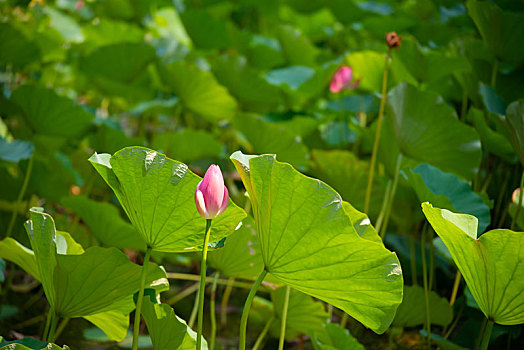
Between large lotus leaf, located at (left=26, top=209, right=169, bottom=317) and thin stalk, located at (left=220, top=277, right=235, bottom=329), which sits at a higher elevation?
large lotus leaf, located at (left=26, top=209, right=169, bottom=317)

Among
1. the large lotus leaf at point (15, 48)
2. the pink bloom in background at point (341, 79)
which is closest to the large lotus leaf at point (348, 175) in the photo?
the pink bloom in background at point (341, 79)

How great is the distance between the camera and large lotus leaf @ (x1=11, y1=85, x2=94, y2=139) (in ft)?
3.97

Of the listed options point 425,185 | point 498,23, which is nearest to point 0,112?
point 425,185

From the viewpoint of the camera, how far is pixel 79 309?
2.26 ft

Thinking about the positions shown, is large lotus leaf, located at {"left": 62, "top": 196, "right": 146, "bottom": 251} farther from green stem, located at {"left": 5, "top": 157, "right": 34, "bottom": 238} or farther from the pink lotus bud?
the pink lotus bud

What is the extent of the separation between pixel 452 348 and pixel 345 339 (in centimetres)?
16

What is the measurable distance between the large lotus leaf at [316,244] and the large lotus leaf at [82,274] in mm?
172

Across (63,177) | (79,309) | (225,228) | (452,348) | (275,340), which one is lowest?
(275,340)

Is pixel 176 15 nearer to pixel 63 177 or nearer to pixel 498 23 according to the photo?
pixel 63 177

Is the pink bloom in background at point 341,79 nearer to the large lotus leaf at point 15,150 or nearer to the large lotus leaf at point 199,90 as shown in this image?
the large lotus leaf at point 199,90

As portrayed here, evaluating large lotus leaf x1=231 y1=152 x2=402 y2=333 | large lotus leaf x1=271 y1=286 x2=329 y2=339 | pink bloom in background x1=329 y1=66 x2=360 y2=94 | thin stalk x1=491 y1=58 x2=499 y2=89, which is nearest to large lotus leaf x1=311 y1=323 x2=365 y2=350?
large lotus leaf x1=271 y1=286 x2=329 y2=339

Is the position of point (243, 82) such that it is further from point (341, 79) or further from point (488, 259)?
point (488, 259)

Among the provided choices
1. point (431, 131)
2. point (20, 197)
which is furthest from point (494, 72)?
point (20, 197)

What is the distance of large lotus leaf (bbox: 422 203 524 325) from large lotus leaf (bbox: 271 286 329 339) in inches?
11.5
